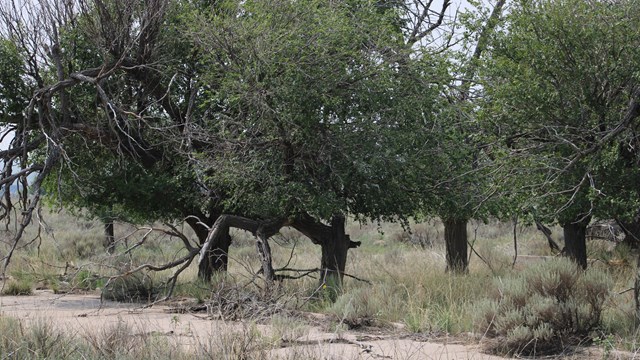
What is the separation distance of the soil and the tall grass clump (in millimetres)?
398

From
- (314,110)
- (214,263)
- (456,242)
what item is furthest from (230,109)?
(456,242)

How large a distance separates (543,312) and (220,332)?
14.8 ft

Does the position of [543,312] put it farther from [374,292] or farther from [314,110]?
[314,110]

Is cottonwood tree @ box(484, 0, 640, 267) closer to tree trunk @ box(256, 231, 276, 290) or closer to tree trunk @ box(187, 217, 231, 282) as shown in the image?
tree trunk @ box(256, 231, 276, 290)

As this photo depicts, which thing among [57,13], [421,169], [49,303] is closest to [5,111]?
[57,13]

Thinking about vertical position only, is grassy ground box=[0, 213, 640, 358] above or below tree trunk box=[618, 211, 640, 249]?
below

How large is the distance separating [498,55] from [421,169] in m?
2.47

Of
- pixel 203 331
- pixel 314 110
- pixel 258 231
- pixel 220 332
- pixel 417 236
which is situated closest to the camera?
pixel 220 332

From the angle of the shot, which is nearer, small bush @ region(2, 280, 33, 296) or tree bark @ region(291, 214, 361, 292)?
tree bark @ region(291, 214, 361, 292)

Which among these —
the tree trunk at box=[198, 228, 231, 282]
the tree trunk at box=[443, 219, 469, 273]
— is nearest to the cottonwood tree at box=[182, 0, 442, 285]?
the tree trunk at box=[198, 228, 231, 282]

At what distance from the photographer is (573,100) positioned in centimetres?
1244

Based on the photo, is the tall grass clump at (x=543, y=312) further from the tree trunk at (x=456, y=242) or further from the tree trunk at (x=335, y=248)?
the tree trunk at (x=456, y=242)

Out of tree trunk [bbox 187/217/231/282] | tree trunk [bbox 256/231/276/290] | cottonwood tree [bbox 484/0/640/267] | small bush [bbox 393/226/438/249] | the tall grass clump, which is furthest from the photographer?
small bush [bbox 393/226/438/249]

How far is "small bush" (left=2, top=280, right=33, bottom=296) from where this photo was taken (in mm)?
18016
